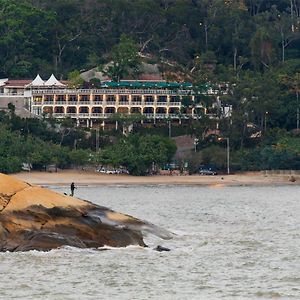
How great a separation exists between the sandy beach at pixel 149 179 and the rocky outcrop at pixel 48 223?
189ft

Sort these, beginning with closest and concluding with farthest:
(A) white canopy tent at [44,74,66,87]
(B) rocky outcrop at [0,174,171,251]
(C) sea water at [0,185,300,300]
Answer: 1. (C) sea water at [0,185,300,300]
2. (B) rocky outcrop at [0,174,171,251]
3. (A) white canopy tent at [44,74,66,87]

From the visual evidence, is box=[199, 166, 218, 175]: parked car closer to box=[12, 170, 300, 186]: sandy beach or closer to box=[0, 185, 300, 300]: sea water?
box=[12, 170, 300, 186]: sandy beach

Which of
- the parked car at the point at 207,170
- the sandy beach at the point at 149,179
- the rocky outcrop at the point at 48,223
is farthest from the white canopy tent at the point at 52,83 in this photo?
the rocky outcrop at the point at 48,223

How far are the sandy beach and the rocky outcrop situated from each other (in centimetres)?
5747

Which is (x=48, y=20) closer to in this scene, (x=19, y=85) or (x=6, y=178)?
(x=19, y=85)

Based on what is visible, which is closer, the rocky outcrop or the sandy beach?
the rocky outcrop

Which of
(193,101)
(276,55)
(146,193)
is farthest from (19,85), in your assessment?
(146,193)

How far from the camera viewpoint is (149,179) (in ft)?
374

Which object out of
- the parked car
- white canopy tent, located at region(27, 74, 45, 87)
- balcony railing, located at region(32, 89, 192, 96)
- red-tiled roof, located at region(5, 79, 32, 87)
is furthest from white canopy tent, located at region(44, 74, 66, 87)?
the parked car

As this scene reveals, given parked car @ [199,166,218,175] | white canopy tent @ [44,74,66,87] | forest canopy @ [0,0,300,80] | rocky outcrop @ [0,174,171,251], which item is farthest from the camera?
forest canopy @ [0,0,300,80]

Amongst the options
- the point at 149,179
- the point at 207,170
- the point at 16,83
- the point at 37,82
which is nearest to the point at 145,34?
the point at 16,83

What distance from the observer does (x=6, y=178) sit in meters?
46.6

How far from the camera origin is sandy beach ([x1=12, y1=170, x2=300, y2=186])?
108 m

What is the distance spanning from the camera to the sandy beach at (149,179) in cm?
10788
